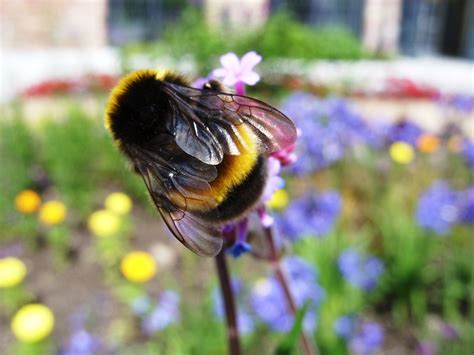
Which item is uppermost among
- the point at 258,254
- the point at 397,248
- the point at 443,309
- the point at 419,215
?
the point at 258,254

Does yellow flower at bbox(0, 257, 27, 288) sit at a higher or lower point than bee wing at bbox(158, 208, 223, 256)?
lower

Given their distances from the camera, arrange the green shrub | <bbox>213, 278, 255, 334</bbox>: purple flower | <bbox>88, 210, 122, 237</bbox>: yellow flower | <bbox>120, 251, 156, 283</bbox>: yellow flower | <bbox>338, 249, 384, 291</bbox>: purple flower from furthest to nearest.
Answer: the green shrub < <bbox>88, 210, 122, 237</bbox>: yellow flower < <bbox>120, 251, 156, 283</bbox>: yellow flower < <bbox>338, 249, 384, 291</bbox>: purple flower < <bbox>213, 278, 255, 334</bbox>: purple flower

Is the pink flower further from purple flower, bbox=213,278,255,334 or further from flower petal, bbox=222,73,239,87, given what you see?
purple flower, bbox=213,278,255,334

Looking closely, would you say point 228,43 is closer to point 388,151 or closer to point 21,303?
point 388,151

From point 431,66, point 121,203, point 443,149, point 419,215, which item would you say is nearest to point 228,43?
point 443,149

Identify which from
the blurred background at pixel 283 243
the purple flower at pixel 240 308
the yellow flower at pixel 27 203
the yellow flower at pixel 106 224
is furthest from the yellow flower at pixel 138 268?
the yellow flower at pixel 27 203

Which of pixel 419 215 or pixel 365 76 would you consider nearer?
pixel 419 215

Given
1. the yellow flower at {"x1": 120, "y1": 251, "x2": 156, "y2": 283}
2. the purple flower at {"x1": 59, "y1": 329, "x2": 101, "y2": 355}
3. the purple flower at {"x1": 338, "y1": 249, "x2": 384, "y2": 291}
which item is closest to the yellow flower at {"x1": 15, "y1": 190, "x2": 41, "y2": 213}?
the yellow flower at {"x1": 120, "y1": 251, "x2": 156, "y2": 283}

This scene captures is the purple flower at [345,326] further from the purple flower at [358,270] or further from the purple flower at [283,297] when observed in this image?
the purple flower at [358,270]
